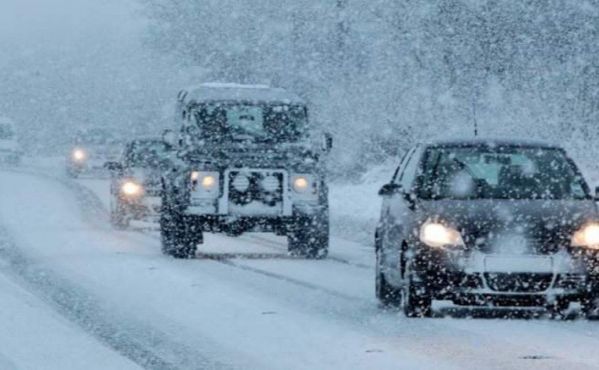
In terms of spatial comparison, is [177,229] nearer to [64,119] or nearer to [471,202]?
[471,202]

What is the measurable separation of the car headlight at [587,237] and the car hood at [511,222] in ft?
0.15

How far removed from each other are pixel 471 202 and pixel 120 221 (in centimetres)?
1460

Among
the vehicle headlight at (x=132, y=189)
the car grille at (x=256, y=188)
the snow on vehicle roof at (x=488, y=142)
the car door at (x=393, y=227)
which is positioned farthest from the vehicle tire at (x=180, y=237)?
the snow on vehicle roof at (x=488, y=142)

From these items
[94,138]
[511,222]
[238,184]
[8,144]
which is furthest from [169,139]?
[8,144]

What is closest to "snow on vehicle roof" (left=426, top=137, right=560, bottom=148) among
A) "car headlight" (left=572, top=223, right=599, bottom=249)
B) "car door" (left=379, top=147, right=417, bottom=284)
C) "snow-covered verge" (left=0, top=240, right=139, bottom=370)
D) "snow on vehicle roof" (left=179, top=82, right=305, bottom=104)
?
"car door" (left=379, top=147, right=417, bottom=284)

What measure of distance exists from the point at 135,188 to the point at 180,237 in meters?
6.06

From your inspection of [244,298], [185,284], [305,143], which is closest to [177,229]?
[305,143]

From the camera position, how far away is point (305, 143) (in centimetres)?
2231

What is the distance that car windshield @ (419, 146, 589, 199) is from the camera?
45.6ft

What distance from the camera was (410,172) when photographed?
14.5 meters

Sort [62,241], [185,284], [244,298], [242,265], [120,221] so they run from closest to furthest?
[244,298]
[185,284]
[242,265]
[62,241]
[120,221]

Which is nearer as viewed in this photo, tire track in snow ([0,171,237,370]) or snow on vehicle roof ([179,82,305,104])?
tire track in snow ([0,171,237,370])

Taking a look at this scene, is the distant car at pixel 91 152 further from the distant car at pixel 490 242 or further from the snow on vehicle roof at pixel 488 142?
the distant car at pixel 490 242

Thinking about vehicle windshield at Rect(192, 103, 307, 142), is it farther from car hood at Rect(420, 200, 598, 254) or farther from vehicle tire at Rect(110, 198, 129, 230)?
car hood at Rect(420, 200, 598, 254)
